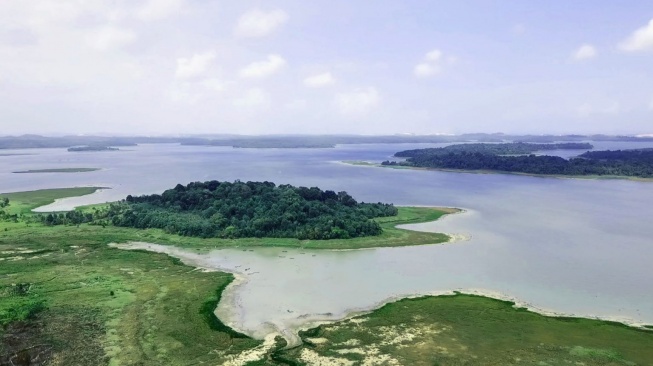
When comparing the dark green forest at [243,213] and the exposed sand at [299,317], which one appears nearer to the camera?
the exposed sand at [299,317]

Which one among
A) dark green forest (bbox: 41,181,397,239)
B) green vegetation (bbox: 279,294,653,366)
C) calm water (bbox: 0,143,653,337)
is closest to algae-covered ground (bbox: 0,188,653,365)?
green vegetation (bbox: 279,294,653,366)

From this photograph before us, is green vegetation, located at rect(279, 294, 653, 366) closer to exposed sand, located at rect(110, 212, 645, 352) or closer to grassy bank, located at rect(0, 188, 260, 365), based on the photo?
exposed sand, located at rect(110, 212, 645, 352)

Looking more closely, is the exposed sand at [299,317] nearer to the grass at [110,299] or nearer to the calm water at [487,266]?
the calm water at [487,266]

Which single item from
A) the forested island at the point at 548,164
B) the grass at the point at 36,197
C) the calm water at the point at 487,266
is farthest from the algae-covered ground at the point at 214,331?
the forested island at the point at 548,164

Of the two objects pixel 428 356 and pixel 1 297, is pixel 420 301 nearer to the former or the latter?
pixel 428 356

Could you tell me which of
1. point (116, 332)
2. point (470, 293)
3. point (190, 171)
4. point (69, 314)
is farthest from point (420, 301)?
point (190, 171)

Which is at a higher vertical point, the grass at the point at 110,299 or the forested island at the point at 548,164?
the forested island at the point at 548,164

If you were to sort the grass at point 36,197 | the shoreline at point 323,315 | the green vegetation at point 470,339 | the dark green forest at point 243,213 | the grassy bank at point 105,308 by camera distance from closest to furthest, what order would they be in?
the green vegetation at point 470,339, the grassy bank at point 105,308, the shoreline at point 323,315, the dark green forest at point 243,213, the grass at point 36,197
